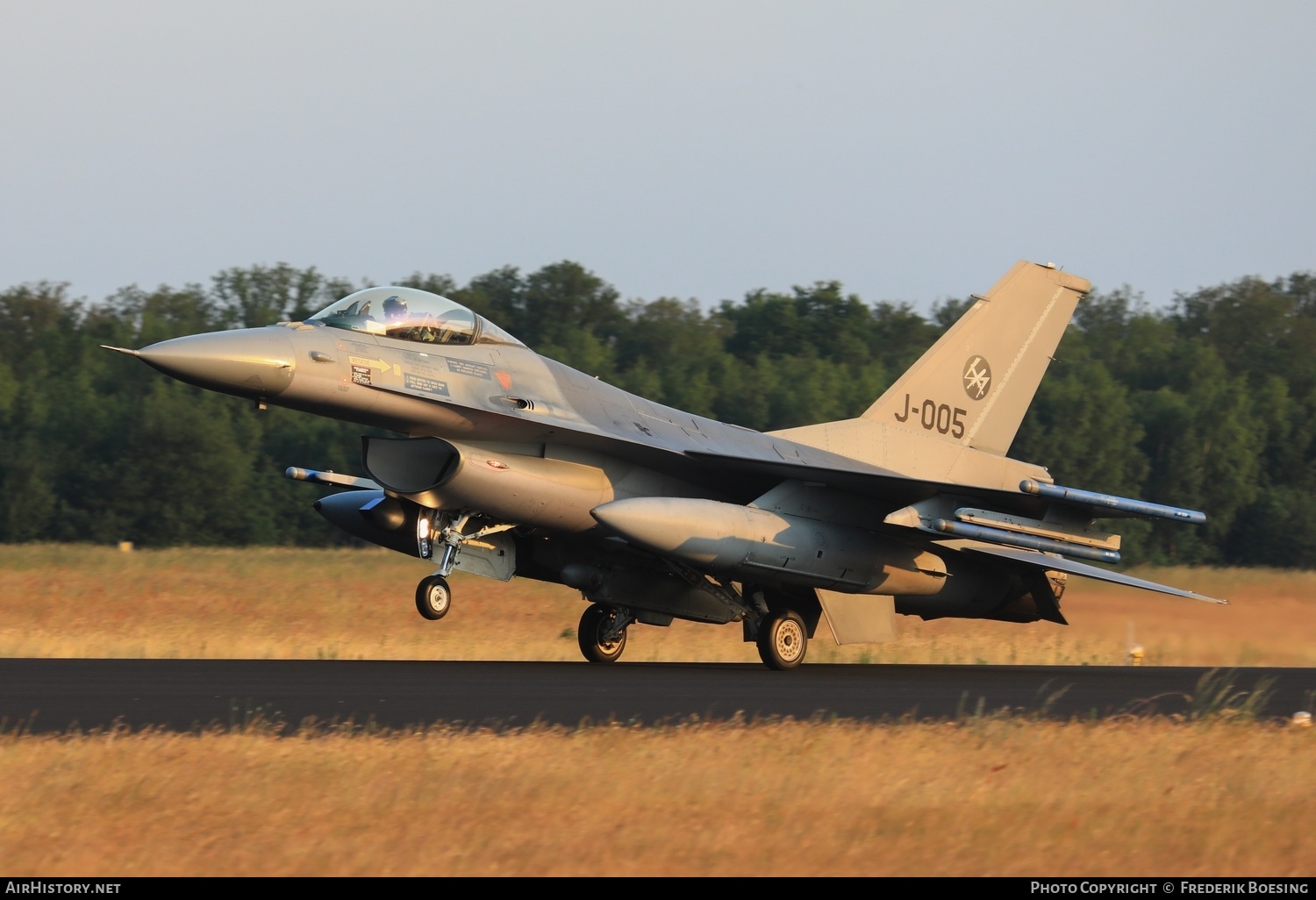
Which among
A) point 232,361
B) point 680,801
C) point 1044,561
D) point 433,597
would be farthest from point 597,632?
point 680,801

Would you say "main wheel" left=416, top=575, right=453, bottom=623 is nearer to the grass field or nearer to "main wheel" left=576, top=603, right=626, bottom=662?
"main wheel" left=576, top=603, right=626, bottom=662

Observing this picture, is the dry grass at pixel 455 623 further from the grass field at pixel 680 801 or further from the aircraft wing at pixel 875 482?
the grass field at pixel 680 801

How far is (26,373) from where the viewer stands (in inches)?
2058

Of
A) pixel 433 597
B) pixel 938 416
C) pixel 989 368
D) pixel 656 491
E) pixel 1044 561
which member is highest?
pixel 989 368

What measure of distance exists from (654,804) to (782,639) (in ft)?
28.7

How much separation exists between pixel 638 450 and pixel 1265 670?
791 cm

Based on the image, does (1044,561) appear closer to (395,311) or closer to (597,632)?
(597,632)

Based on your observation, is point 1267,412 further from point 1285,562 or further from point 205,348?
point 205,348

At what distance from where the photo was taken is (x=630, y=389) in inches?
2051

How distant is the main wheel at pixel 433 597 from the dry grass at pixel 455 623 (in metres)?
4.97

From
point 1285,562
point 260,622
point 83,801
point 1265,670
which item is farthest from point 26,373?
point 83,801

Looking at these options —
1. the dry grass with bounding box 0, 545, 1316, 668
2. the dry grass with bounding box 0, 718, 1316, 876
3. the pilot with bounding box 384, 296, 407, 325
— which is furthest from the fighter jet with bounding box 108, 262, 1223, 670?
the dry grass with bounding box 0, 718, 1316, 876

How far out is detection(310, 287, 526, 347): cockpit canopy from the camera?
13.6m

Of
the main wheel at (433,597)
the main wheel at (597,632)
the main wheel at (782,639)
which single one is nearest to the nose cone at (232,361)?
the main wheel at (433,597)
